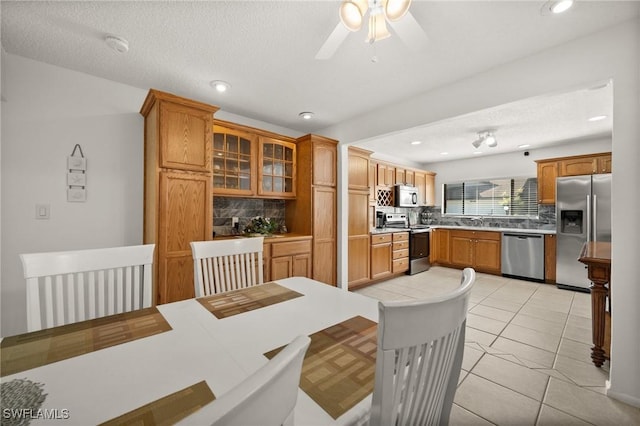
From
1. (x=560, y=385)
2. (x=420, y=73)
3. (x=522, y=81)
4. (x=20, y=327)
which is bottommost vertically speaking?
(x=560, y=385)

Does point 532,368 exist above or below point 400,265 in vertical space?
below

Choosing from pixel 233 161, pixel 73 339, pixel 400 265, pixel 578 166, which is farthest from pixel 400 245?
pixel 73 339

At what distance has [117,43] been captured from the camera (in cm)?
189

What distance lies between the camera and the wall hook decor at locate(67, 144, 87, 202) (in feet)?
7.55

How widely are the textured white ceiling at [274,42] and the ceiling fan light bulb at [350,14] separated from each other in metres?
0.42

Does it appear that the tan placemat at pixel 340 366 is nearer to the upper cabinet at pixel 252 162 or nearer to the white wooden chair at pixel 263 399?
the white wooden chair at pixel 263 399

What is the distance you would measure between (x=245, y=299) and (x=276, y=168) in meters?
2.47

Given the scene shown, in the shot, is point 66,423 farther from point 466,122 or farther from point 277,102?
point 466,122

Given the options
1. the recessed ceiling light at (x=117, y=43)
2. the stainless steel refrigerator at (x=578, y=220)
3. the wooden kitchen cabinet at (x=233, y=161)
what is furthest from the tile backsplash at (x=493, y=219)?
the recessed ceiling light at (x=117, y=43)

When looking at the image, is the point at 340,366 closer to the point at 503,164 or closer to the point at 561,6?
the point at 561,6

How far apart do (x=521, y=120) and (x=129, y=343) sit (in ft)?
15.1

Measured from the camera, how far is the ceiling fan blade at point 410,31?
130cm

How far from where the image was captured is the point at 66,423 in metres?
0.56

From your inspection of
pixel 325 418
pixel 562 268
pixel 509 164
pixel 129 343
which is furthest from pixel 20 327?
pixel 509 164
